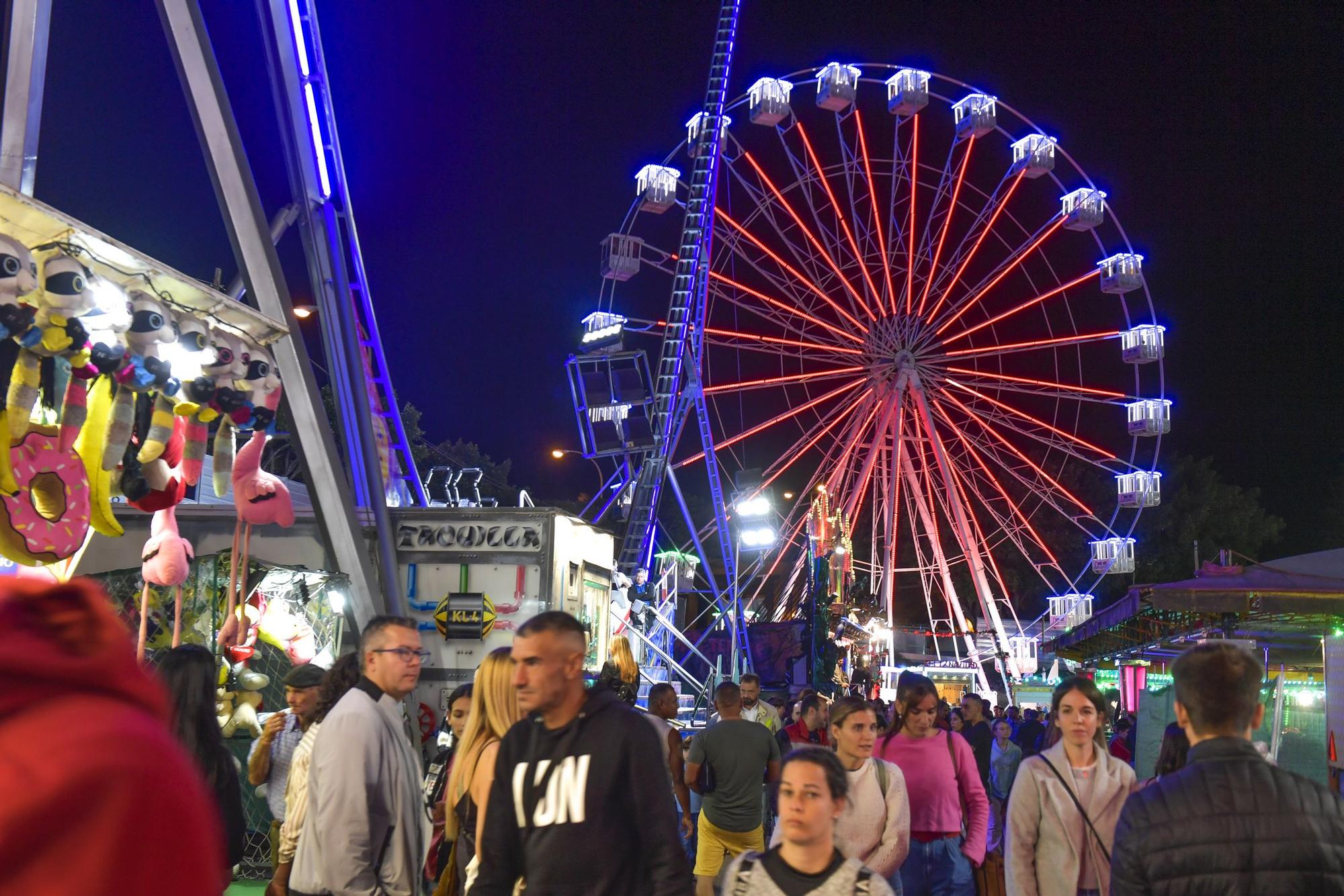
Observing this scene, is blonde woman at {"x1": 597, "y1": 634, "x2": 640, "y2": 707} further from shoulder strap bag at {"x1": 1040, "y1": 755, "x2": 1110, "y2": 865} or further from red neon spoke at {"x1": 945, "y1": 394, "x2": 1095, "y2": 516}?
red neon spoke at {"x1": 945, "y1": 394, "x2": 1095, "y2": 516}

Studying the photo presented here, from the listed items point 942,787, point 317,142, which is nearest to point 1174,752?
point 942,787

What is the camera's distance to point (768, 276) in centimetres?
2716

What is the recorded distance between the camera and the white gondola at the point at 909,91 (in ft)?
89.9

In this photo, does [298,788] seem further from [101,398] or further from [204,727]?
[101,398]

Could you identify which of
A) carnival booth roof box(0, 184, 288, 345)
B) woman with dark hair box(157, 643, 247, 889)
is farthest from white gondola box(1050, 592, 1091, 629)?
woman with dark hair box(157, 643, 247, 889)

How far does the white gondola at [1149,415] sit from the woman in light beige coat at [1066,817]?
24829mm

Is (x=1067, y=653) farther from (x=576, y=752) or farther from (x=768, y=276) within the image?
(x=576, y=752)

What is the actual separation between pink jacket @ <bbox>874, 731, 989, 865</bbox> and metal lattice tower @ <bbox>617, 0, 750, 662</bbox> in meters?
12.5

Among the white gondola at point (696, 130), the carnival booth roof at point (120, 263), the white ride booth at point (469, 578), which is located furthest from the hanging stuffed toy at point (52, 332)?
the white gondola at point (696, 130)

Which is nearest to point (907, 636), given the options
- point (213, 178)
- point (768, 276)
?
point (768, 276)

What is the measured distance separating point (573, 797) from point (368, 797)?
4.28 feet

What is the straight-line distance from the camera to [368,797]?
4.46 meters

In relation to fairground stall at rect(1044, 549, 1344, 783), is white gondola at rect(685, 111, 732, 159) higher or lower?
higher

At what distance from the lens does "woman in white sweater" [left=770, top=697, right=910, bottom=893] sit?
17.9 ft
